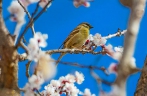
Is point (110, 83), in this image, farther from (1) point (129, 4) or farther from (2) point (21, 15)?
(2) point (21, 15)

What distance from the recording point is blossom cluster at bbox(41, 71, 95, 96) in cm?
256

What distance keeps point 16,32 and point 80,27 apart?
79.7 inches

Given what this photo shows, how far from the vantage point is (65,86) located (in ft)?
8.45

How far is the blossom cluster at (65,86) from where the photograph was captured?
256 cm

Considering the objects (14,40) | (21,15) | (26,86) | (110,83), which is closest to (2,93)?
(26,86)

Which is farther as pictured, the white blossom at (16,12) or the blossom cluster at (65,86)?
the blossom cluster at (65,86)

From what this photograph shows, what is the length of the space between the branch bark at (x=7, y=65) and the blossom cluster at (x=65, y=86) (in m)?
0.80

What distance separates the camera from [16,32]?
1655 mm

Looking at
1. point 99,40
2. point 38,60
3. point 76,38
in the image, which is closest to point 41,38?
point 38,60

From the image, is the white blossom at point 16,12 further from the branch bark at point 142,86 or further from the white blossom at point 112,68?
the branch bark at point 142,86

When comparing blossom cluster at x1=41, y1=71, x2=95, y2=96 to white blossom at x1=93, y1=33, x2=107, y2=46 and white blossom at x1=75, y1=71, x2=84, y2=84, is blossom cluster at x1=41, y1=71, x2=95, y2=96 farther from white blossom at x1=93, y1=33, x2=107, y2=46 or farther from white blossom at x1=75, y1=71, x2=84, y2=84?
white blossom at x1=93, y1=33, x2=107, y2=46

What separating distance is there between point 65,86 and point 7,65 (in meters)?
0.94

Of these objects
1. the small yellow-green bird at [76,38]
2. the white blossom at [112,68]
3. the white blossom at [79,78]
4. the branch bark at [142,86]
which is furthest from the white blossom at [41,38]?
the branch bark at [142,86]

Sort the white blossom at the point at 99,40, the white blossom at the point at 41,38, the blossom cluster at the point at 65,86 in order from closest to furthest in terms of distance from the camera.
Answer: the white blossom at the point at 41,38
the blossom cluster at the point at 65,86
the white blossom at the point at 99,40
